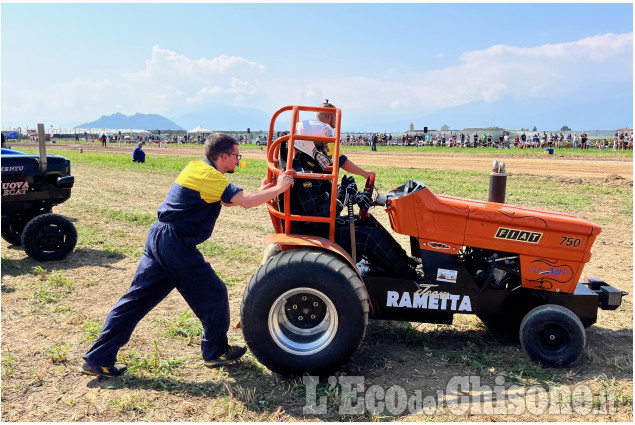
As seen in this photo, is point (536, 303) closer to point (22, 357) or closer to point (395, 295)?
point (395, 295)

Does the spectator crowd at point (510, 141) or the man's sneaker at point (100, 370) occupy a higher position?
the spectator crowd at point (510, 141)

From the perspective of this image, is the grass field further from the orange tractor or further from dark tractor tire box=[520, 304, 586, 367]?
the orange tractor

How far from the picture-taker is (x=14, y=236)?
797 centimetres

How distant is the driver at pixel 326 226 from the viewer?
4102 mm

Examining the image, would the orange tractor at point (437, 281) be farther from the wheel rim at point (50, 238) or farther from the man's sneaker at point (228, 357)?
the wheel rim at point (50, 238)

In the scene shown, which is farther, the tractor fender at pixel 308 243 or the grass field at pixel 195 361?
the tractor fender at pixel 308 243

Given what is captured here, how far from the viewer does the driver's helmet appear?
418 cm

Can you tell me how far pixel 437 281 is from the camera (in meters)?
4.20

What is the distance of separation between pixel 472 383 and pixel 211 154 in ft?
8.74

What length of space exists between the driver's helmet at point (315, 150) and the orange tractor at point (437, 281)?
0.12 meters

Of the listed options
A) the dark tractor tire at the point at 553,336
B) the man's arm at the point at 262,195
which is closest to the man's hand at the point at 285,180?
the man's arm at the point at 262,195

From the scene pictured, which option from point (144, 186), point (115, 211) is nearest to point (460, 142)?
point (144, 186)

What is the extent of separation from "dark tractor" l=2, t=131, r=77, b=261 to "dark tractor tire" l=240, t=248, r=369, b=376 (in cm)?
467

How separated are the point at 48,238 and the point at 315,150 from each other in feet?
15.9
